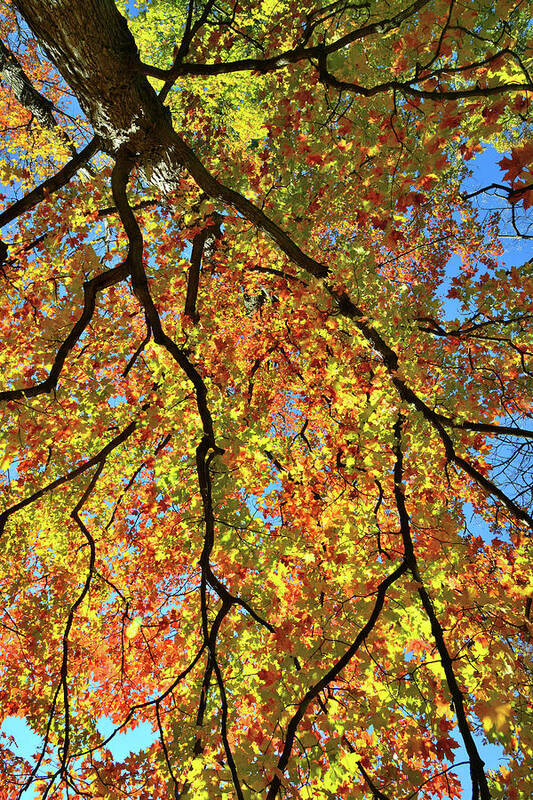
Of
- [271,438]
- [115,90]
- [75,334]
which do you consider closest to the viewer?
[115,90]

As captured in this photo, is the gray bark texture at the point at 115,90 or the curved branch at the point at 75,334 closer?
the gray bark texture at the point at 115,90

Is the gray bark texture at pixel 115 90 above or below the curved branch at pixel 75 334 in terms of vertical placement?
above

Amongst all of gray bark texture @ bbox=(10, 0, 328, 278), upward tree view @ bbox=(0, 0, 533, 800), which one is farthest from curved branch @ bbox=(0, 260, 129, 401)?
gray bark texture @ bbox=(10, 0, 328, 278)

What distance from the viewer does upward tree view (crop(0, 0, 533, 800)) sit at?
354 centimetres

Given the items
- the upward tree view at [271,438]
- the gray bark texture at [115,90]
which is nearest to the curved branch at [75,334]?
the upward tree view at [271,438]

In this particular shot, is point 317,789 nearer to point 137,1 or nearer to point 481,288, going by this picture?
point 481,288

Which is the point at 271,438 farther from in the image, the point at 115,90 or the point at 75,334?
the point at 115,90

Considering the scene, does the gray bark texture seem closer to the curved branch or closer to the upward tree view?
the upward tree view

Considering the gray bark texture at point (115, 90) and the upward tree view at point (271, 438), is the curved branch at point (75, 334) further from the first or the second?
the gray bark texture at point (115, 90)

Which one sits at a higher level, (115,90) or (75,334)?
(115,90)

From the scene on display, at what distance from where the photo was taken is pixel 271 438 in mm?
5723

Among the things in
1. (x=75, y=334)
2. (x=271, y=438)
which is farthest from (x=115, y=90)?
(x=271, y=438)

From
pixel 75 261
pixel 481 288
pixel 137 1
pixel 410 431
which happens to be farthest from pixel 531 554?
pixel 137 1

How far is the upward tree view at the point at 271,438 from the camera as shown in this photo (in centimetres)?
354
